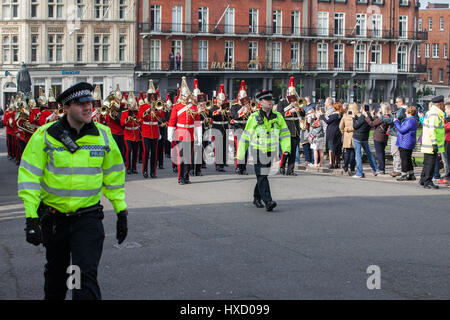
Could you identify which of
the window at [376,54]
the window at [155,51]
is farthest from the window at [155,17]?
the window at [376,54]

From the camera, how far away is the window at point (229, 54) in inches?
2462

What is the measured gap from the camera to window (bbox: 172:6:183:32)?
5978 cm

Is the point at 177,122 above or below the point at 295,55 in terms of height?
below

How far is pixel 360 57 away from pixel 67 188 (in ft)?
217

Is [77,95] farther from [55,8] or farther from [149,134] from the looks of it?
[55,8]

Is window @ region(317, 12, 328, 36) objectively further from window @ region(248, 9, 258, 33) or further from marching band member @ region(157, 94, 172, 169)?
marching band member @ region(157, 94, 172, 169)

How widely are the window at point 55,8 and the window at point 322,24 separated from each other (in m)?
23.7

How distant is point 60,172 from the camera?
18.2 ft

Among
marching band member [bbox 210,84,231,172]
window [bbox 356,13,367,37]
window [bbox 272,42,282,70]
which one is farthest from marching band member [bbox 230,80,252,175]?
window [bbox 356,13,367,37]

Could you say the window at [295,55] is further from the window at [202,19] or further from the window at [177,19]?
the window at [177,19]

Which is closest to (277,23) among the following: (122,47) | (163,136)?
(122,47)

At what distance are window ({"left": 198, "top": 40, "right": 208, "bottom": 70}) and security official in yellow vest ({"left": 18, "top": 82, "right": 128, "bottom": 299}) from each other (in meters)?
56.1

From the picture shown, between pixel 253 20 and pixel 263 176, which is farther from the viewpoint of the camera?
pixel 253 20

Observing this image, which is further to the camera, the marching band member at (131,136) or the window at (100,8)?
the window at (100,8)
